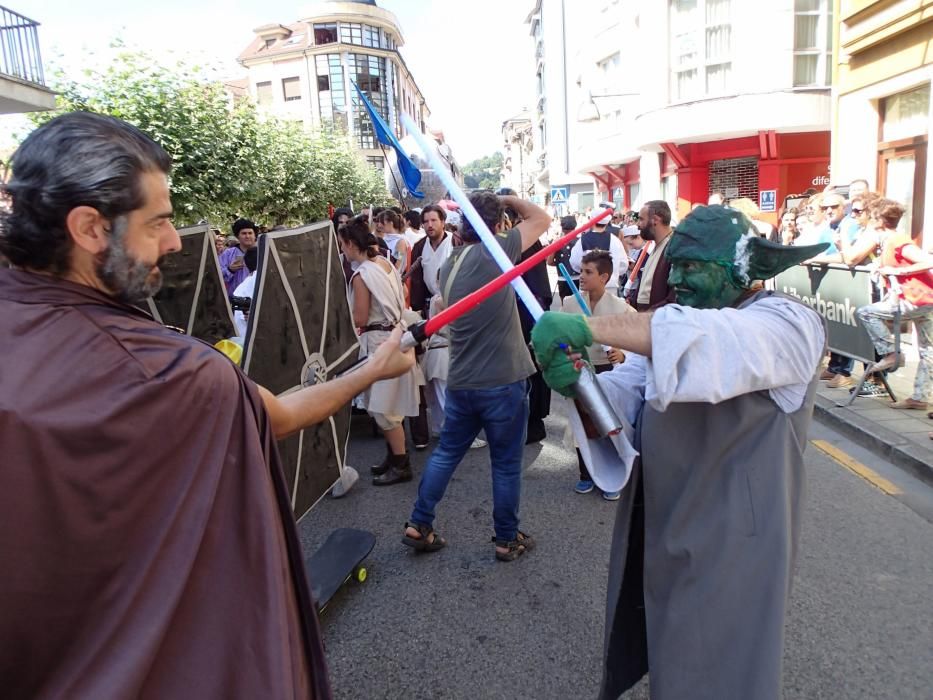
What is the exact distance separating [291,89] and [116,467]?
59.5m

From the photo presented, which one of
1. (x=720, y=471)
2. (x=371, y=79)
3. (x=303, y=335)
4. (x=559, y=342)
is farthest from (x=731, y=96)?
(x=371, y=79)

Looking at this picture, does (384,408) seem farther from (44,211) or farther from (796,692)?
(44,211)

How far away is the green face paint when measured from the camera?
5.79 feet

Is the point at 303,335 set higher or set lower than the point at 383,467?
higher

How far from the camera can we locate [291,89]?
5500cm

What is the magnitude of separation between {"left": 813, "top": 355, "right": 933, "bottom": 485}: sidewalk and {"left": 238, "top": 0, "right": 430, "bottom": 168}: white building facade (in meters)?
48.3

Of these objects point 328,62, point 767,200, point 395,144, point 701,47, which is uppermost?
point 328,62

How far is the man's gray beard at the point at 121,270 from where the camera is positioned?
3.89 ft

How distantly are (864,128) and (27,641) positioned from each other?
13.0m

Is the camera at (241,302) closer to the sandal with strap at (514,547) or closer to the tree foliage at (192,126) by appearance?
the sandal with strap at (514,547)

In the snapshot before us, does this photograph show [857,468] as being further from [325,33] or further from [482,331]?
[325,33]

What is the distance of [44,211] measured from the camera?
1.12m

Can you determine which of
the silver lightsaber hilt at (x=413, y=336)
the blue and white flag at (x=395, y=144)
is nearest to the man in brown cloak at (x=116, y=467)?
the silver lightsaber hilt at (x=413, y=336)

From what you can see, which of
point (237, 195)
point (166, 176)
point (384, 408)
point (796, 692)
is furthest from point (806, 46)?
point (166, 176)
